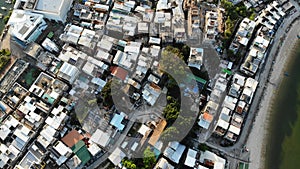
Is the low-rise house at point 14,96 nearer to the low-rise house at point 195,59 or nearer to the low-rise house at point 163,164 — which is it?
the low-rise house at point 163,164

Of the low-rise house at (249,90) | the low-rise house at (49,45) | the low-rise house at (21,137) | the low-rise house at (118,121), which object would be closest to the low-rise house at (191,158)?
the low-rise house at (118,121)

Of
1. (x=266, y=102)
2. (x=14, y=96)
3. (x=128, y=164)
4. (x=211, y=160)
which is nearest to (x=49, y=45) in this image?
(x=14, y=96)

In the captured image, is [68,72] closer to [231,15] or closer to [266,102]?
[231,15]

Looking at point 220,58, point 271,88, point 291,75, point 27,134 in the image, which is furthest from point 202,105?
point 27,134

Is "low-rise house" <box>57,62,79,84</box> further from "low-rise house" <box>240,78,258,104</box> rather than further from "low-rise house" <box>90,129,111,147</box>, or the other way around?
"low-rise house" <box>240,78,258,104</box>

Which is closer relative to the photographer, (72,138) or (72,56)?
(72,138)

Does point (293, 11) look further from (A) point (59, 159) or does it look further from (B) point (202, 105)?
(A) point (59, 159)
